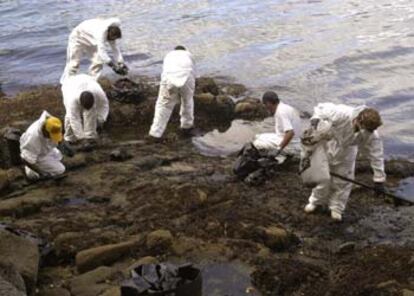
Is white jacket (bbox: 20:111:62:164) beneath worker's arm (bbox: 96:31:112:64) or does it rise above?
beneath

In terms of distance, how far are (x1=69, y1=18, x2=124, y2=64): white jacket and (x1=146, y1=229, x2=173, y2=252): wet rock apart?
5661 mm

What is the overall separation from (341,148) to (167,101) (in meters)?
4.16

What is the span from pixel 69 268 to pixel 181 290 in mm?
2121

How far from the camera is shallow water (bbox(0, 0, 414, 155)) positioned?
1441 cm

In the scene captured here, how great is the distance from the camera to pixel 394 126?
12.1m

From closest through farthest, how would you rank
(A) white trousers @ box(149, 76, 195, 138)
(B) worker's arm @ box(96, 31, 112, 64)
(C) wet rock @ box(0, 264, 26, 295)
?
1. (C) wet rock @ box(0, 264, 26, 295)
2. (A) white trousers @ box(149, 76, 195, 138)
3. (B) worker's arm @ box(96, 31, 112, 64)

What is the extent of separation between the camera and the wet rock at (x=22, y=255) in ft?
19.3

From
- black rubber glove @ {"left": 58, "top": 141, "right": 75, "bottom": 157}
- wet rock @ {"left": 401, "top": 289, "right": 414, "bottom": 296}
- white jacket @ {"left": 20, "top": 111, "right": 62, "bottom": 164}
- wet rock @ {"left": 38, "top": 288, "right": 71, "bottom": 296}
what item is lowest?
wet rock @ {"left": 401, "top": 289, "right": 414, "bottom": 296}

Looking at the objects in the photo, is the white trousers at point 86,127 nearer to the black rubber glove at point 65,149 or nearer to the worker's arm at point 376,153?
the black rubber glove at point 65,149

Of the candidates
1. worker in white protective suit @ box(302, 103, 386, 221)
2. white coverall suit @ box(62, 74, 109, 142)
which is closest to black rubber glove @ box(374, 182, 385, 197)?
worker in white protective suit @ box(302, 103, 386, 221)

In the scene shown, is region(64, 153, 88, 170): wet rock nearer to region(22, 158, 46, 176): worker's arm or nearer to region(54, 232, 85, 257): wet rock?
region(22, 158, 46, 176): worker's arm

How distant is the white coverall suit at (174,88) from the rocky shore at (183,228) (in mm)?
529

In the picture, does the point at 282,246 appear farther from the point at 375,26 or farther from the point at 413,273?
the point at 375,26

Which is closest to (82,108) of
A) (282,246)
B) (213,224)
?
(213,224)
